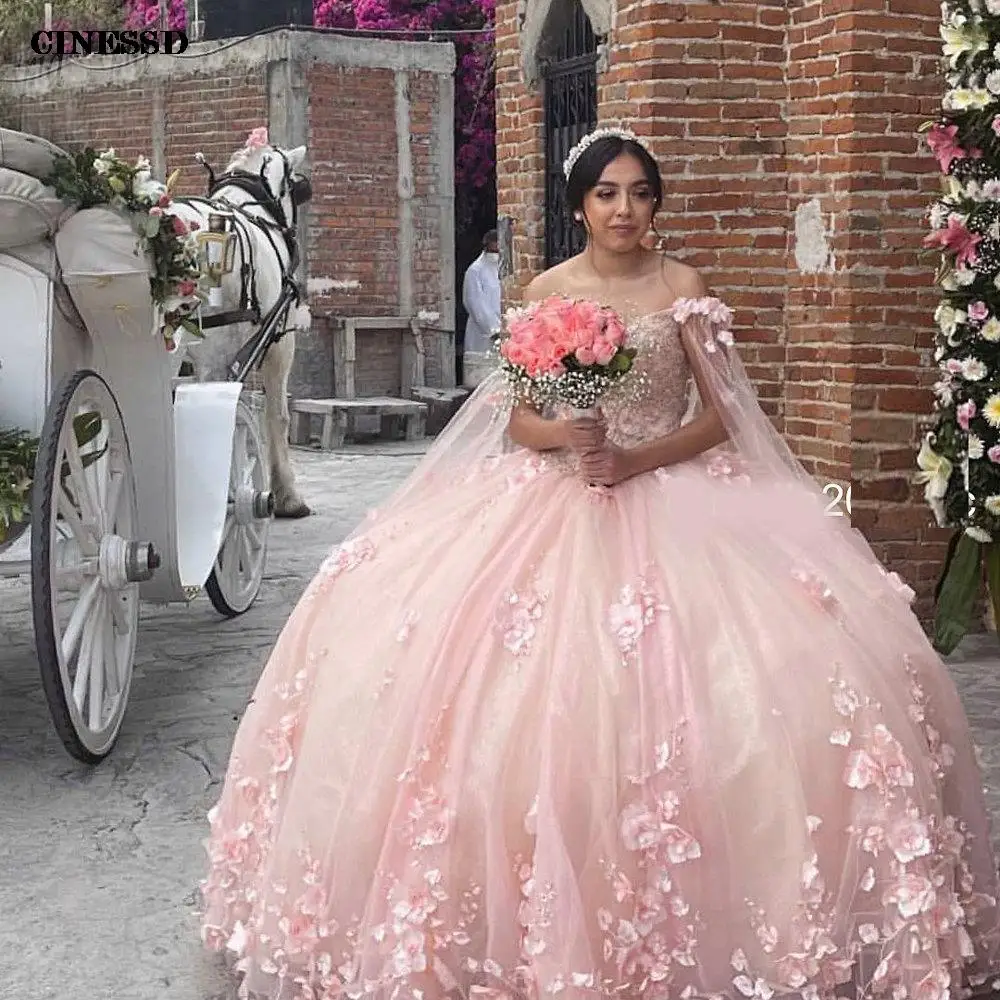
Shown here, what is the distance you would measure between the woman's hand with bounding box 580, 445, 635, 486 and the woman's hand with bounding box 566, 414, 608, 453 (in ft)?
0.05

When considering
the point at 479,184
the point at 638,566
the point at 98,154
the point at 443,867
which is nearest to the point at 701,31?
the point at 98,154

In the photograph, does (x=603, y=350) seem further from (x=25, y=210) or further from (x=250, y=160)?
(x=250, y=160)

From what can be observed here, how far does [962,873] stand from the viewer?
3.05 m

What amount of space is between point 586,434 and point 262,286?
6427 mm

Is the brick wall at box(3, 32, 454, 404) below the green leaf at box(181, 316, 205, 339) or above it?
above

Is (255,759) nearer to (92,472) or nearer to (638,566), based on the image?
(638,566)

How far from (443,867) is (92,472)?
2452 millimetres

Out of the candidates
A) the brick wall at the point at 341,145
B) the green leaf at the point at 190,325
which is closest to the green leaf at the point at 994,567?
Answer: the green leaf at the point at 190,325

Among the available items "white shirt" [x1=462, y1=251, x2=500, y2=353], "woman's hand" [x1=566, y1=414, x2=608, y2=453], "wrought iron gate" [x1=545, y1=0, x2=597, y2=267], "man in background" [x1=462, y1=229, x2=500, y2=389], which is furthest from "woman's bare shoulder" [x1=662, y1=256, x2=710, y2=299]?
"white shirt" [x1=462, y1=251, x2=500, y2=353]

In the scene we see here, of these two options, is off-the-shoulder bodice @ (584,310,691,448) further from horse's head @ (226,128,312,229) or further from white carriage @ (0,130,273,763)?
horse's head @ (226,128,312,229)

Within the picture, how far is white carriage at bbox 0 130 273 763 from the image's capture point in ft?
14.2

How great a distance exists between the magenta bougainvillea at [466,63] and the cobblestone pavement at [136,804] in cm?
887

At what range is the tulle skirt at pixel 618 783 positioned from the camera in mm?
2721

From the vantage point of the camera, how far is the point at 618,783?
275 cm
